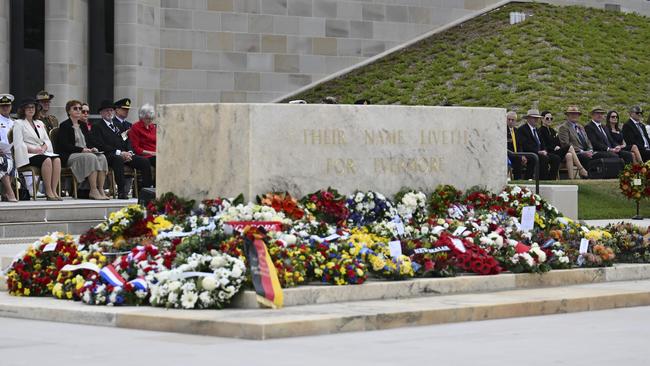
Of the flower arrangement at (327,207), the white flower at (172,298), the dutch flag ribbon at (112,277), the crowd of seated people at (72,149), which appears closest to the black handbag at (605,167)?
the crowd of seated people at (72,149)

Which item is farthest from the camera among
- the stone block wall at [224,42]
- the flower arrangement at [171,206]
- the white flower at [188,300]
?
the stone block wall at [224,42]

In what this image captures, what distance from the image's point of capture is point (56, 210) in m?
18.9

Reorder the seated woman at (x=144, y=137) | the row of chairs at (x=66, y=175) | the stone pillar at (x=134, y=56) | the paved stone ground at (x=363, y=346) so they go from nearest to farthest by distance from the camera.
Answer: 1. the paved stone ground at (x=363, y=346)
2. the row of chairs at (x=66, y=175)
3. the seated woman at (x=144, y=137)
4. the stone pillar at (x=134, y=56)

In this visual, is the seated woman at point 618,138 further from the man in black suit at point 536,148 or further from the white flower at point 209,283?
the white flower at point 209,283

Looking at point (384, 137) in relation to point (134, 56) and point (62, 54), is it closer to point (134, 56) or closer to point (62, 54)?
point (62, 54)

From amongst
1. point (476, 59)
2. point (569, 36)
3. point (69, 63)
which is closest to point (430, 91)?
point (476, 59)

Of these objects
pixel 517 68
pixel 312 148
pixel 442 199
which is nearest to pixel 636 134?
pixel 517 68

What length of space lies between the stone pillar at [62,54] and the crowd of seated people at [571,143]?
10240 millimetres

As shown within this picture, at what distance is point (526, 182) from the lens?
23984 millimetres

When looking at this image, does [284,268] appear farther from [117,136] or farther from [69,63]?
[69,63]

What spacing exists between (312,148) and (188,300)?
9.83 feet

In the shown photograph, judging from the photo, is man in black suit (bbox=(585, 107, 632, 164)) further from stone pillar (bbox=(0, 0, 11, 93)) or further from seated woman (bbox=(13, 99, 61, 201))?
stone pillar (bbox=(0, 0, 11, 93))

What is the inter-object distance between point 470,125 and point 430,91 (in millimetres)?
21255

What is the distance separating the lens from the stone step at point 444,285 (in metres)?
11.3
